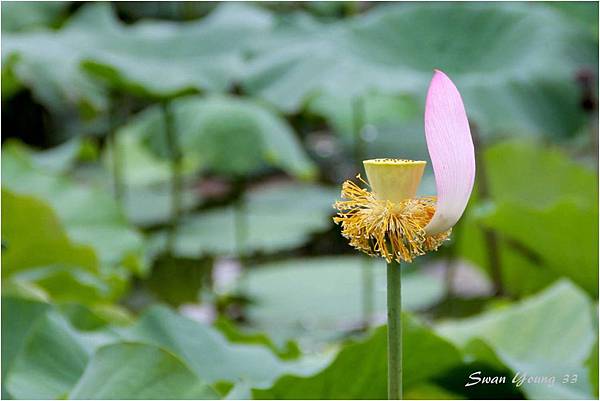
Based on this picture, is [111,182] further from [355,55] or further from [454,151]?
[454,151]

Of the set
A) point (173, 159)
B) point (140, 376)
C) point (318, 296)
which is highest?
point (140, 376)

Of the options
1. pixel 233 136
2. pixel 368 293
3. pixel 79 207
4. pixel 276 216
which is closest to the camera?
pixel 79 207

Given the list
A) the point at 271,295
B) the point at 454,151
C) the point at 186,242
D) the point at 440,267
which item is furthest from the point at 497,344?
the point at 186,242

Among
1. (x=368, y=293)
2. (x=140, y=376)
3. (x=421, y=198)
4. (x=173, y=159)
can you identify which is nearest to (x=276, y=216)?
(x=173, y=159)

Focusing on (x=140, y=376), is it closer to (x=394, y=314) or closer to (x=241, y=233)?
(x=394, y=314)

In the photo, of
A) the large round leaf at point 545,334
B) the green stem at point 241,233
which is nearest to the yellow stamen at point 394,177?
the large round leaf at point 545,334

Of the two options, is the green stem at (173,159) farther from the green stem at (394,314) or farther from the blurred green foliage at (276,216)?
the green stem at (394,314)
